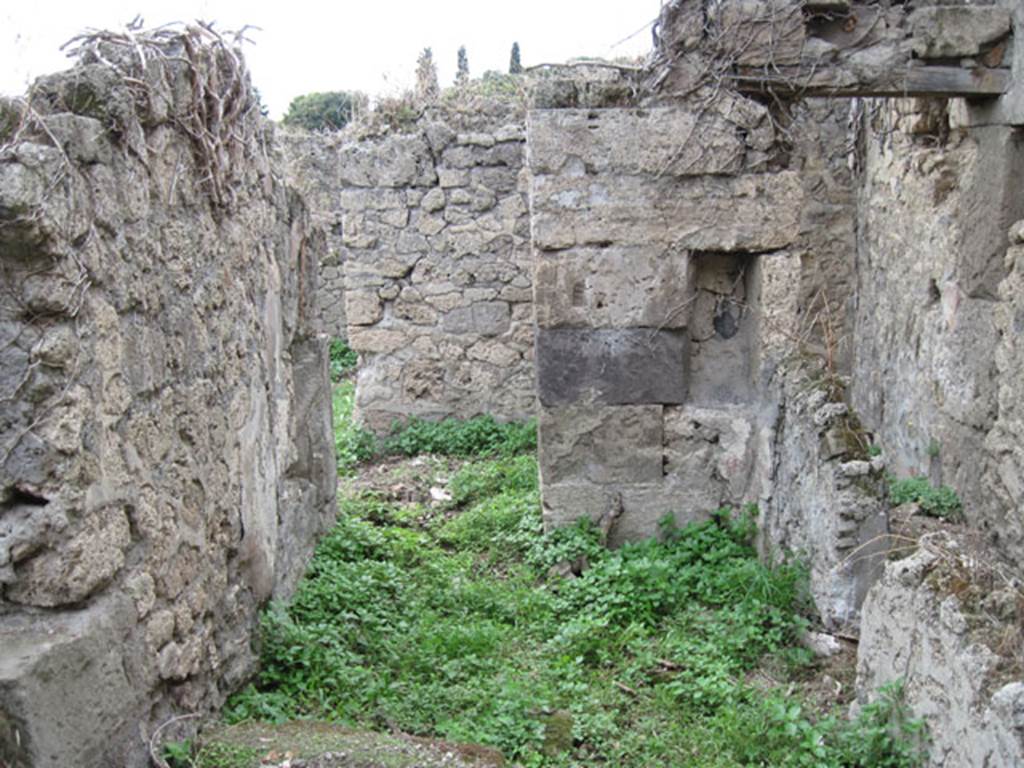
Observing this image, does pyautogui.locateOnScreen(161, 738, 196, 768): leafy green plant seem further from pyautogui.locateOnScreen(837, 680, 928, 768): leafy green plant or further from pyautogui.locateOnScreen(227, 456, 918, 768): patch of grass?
pyautogui.locateOnScreen(837, 680, 928, 768): leafy green plant

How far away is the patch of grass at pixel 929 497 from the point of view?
16.4ft

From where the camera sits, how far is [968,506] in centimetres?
493

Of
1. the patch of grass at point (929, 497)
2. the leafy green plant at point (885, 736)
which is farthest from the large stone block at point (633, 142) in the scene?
the leafy green plant at point (885, 736)

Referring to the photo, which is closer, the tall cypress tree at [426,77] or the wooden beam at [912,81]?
the wooden beam at [912,81]

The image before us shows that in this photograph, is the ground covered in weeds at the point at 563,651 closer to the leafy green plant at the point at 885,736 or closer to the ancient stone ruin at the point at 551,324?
the leafy green plant at the point at 885,736

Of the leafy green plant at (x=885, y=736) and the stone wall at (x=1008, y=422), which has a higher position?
the stone wall at (x=1008, y=422)

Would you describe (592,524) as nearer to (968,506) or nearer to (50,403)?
(968,506)

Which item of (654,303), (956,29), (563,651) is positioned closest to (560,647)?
(563,651)

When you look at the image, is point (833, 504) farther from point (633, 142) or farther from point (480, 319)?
point (480, 319)

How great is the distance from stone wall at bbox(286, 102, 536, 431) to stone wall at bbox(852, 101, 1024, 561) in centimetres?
264

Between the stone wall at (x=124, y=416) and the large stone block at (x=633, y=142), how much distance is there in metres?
1.53

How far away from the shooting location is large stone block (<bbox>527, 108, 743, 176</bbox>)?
15.3 ft

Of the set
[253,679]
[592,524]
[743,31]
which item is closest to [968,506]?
[592,524]

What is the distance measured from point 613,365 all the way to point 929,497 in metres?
1.82
